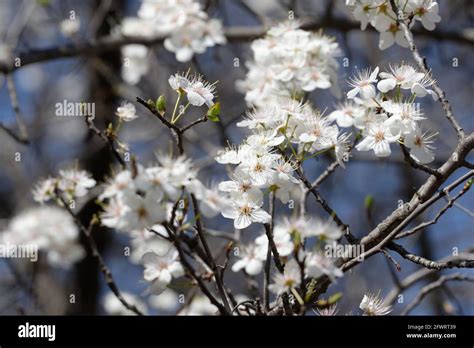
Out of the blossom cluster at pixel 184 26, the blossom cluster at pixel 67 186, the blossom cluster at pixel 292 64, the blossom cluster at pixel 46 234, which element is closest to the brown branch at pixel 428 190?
the blossom cluster at pixel 292 64

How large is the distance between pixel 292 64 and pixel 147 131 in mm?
2706

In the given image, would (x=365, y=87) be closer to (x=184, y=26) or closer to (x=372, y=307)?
(x=372, y=307)

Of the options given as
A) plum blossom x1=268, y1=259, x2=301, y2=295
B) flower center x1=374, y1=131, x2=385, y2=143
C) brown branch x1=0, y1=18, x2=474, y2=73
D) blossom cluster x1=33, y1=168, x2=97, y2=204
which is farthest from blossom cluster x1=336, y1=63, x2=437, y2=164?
brown branch x1=0, y1=18, x2=474, y2=73

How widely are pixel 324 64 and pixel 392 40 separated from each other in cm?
27

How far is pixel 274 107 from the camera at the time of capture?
6.09ft

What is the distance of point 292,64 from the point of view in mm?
2299

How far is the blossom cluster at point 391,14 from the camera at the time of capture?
2.04 m

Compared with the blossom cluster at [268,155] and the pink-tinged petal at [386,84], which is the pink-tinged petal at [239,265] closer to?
the blossom cluster at [268,155]

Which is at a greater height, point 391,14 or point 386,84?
point 391,14

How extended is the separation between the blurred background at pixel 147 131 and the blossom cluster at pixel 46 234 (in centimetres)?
27

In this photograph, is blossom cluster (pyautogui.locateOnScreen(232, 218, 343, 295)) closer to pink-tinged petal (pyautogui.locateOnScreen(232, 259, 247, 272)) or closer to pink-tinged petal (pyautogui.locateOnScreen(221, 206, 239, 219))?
pink-tinged petal (pyautogui.locateOnScreen(221, 206, 239, 219))

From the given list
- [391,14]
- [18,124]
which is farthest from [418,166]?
[18,124]
